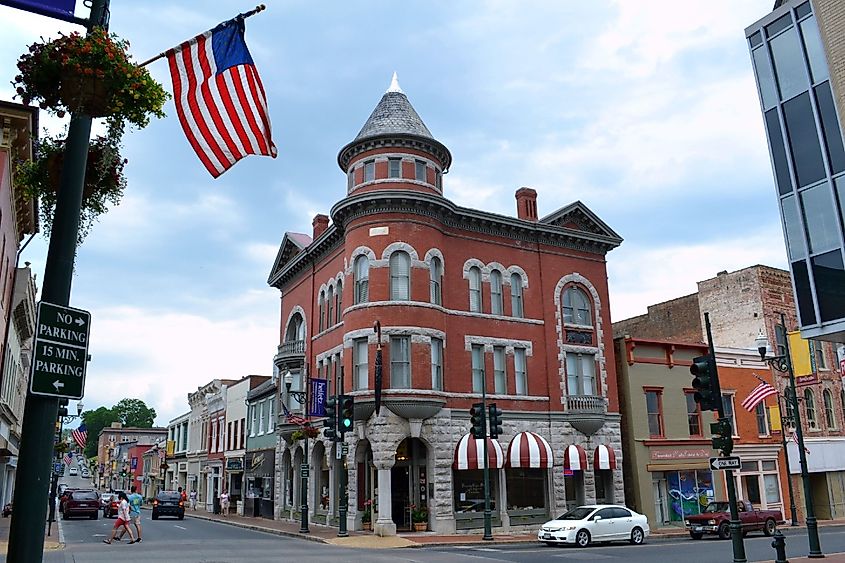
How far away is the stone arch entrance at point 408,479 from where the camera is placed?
31.7 metres

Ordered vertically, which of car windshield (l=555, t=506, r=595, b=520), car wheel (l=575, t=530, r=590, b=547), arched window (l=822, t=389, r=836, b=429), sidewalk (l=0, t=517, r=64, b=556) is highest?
arched window (l=822, t=389, r=836, b=429)

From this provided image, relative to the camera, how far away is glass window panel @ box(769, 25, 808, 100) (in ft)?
75.9

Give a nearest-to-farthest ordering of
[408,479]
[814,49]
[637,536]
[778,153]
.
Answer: [814,49] < [778,153] < [637,536] < [408,479]

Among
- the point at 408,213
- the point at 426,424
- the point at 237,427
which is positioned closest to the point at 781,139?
the point at 408,213

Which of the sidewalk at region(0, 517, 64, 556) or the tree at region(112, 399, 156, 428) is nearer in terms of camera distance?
the sidewalk at region(0, 517, 64, 556)

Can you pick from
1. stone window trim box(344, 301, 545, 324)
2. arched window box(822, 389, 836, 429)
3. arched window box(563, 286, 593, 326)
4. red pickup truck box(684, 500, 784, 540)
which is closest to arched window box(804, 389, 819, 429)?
arched window box(822, 389, 836, 429)

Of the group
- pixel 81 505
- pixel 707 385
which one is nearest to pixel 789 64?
pixel 707 385

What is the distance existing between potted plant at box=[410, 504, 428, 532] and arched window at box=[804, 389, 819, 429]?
25898 millimetres

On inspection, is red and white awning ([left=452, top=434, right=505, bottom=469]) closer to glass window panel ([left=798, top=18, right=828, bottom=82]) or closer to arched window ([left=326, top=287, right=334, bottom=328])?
arched window ([left=326, top=287, right=334, bottom=328])

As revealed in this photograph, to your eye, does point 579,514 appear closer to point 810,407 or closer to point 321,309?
point 321,309

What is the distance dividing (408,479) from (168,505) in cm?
1973

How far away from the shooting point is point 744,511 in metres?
31.4

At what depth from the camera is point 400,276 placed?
106 feet

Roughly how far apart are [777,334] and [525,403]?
59.3 ft
